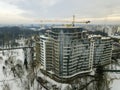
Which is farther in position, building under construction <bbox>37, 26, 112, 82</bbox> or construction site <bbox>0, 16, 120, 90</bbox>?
building under construction <bbox>37, 26, 112, 82</bbox>

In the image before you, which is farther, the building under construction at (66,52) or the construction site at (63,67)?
Answer: the building under construction at (66,52)

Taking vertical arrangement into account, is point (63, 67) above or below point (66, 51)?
below

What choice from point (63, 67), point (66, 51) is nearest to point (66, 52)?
point (66, 51)

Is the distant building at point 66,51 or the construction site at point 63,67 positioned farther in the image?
the distant building at point 66,51

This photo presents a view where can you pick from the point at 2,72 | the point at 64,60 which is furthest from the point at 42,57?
the point at 2,72

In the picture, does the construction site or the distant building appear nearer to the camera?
the construction site

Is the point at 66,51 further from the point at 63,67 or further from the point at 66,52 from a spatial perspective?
the point at 63,67

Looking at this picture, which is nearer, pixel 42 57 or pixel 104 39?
pixel 42 57

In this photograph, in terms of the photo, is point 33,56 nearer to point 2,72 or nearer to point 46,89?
point 2,72
